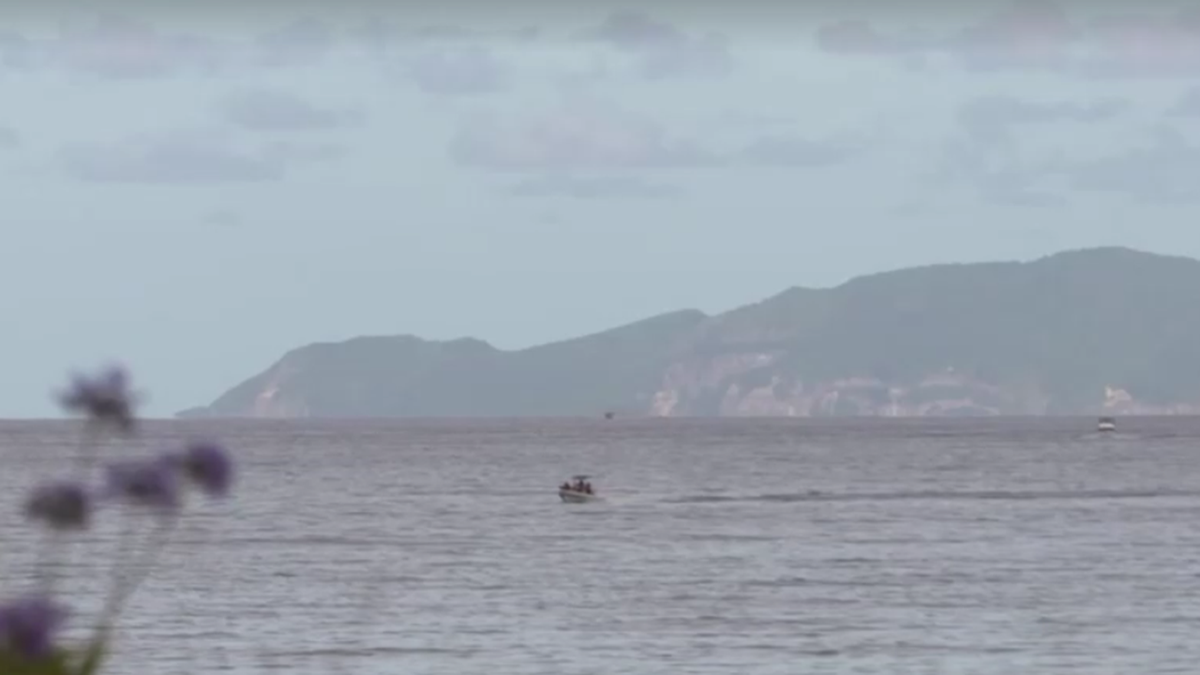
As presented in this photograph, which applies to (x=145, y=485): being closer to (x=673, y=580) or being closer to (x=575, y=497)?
(x=673, y=580)

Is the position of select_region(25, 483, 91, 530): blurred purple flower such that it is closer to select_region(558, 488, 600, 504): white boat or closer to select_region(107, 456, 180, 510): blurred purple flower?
select_region(107, 456, 180, 510): blurred purple flower

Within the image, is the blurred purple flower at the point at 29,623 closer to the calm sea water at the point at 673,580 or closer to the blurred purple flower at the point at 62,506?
the blurred purple flower at the point at 62,506

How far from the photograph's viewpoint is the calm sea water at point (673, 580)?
39156mm

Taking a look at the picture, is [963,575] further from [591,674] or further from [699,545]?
[591,674]

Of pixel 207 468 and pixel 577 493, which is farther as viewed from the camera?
pixel 577 493

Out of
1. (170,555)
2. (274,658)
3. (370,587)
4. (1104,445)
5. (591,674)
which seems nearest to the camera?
(591,674)

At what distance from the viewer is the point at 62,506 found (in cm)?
477

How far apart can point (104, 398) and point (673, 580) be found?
168ft

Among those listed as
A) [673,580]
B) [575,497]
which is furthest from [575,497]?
[673,580]

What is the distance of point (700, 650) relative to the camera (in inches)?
1565

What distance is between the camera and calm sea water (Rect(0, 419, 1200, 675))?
39.2m

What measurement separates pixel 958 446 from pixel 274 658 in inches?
6385

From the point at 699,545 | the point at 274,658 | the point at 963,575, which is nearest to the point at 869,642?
the point at 274,658

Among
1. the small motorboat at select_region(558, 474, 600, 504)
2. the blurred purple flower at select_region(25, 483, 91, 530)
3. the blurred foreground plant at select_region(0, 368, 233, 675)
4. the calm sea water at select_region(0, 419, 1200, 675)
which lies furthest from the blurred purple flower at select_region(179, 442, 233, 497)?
the small motorboat at select_region(558, 474, 600, 504)
